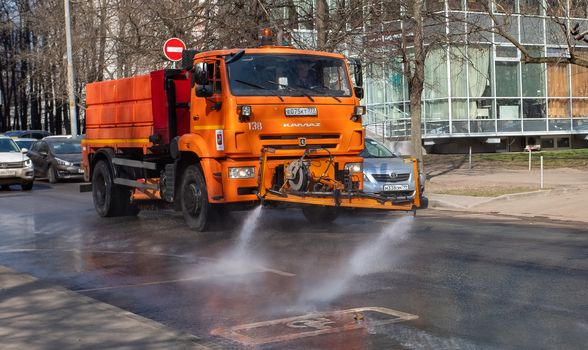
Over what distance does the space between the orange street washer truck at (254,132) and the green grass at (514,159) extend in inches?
632

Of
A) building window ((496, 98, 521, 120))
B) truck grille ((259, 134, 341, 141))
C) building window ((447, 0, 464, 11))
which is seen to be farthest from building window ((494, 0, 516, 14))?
truck grille ((259, 134, 341, 141))

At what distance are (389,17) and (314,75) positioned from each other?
9213 millimetres

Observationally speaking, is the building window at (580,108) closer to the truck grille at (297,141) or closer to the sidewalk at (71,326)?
the truck grille at (297,141)

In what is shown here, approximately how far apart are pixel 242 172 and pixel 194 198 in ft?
4.29

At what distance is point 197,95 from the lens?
13234 millimetres

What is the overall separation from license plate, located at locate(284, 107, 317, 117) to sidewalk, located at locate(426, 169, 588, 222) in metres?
5.53

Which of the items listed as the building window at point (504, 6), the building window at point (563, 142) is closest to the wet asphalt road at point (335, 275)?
the building window at point (504, 6)

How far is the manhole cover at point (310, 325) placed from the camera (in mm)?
7055

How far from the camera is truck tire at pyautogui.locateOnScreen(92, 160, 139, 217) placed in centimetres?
1661

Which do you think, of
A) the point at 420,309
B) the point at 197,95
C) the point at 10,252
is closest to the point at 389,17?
the point at 197,95

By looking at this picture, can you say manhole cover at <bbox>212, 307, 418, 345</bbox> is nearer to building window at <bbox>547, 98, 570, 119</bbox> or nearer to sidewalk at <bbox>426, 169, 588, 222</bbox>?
sidewalk at <bbox>426, 169, 588, 222</bbox>

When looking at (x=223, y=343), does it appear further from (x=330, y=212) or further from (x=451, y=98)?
(x=451, y=98)

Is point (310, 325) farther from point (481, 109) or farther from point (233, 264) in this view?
point (481, 109)

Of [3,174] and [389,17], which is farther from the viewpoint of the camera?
[3,174]
